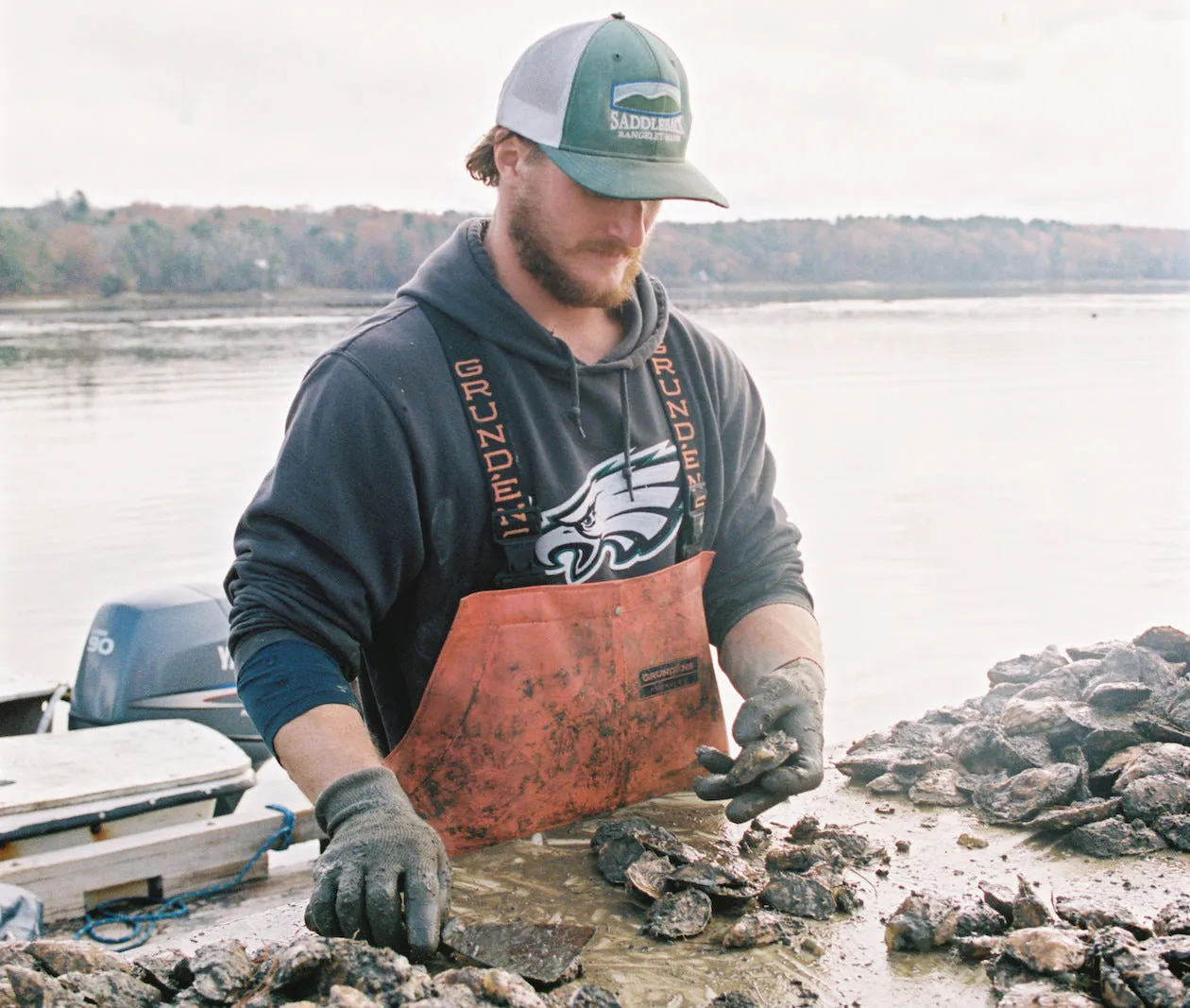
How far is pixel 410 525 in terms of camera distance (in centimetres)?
232

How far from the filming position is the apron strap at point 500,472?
2379 millimetres

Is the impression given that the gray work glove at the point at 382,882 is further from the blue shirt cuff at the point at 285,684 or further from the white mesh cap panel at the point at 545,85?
the white mesh cap panel at the point at 545,85

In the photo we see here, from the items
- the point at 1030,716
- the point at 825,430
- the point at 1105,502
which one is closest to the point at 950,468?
the point at 1105,502

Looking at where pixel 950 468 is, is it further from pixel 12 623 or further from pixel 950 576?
pixel 12 623

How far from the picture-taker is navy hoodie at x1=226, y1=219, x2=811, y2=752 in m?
Answer: 2.24

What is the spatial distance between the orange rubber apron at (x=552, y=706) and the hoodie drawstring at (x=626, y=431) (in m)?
0.20

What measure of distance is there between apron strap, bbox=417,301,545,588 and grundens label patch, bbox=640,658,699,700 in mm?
316

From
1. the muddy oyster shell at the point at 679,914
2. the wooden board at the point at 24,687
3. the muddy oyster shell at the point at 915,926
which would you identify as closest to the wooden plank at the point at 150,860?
the wooden board at the point at 24,687

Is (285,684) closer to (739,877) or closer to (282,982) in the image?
(282,982)

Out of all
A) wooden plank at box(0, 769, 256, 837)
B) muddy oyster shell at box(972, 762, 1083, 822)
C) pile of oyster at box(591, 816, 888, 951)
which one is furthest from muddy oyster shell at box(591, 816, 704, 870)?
wooden plank at box(0, 769, 256, 837)

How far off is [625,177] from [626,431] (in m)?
0.50

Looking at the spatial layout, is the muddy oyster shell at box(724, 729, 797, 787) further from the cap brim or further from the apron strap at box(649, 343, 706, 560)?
the cap brim

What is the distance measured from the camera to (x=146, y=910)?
3.95 m

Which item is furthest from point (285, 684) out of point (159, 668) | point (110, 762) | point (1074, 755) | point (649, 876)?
point (159, 668)
